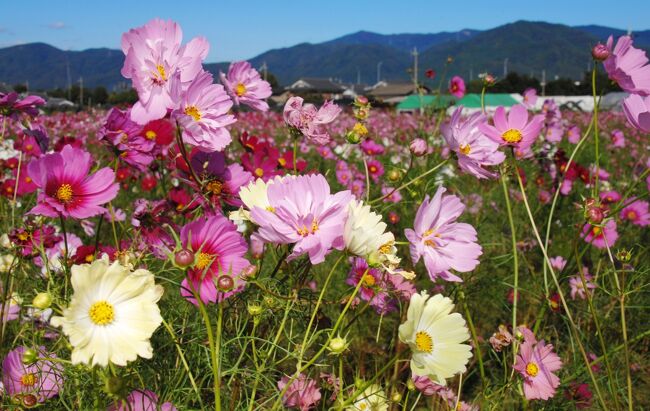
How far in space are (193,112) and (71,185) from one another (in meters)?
0.22

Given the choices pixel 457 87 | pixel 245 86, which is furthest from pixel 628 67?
pixel 457 87

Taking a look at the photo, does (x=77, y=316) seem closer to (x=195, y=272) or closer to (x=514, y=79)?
(x=195, y=272)

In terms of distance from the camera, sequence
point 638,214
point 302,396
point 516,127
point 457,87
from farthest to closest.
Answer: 1. point 457,87
2. point 638,214
3. point 516,127
4. point 302,396

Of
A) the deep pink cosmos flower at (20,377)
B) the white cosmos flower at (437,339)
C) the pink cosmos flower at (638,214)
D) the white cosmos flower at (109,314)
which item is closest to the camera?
the white cosmos flower at (109,314)

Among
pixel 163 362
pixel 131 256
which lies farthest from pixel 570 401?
pixel 131 256

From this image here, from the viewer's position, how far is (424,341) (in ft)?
2.27

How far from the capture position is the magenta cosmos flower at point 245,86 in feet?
3.39

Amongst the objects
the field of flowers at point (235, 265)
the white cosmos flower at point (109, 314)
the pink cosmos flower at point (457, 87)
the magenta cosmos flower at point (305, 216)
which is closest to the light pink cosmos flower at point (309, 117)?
the field of flowers at point (235, 265)

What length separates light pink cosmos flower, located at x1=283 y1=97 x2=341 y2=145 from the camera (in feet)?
3.26

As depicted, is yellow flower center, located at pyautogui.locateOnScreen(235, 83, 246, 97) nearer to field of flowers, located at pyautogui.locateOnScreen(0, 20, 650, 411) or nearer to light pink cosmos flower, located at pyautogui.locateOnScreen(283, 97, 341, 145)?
field of flowers, located at pyautogui.locateOnScreen(0, 20, 650, 411)

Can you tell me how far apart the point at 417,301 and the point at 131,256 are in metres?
0.38

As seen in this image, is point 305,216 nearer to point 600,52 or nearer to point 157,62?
point 157,62

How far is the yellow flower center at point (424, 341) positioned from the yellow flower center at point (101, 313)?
1.19 feet

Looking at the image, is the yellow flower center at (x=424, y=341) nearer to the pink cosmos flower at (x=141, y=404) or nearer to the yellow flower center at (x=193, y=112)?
the pink cosmos flower at (x=141, y=404)
